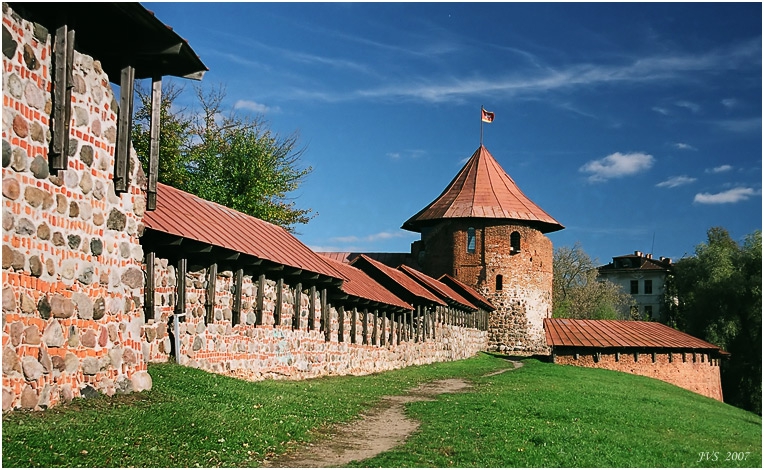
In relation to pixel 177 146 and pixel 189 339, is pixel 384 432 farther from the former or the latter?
pixel 177 146

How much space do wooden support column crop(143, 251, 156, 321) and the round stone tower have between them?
33240mm

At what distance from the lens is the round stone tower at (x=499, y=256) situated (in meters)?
43.7

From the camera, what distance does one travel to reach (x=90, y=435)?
710cm

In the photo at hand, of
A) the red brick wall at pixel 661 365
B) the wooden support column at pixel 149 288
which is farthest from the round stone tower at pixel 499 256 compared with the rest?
the wooden support column at pixel 149 288

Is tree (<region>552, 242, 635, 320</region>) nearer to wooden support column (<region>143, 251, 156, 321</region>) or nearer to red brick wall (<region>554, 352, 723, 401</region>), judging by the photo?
red brick wall (<region>554, 352, 723, 401</region>)

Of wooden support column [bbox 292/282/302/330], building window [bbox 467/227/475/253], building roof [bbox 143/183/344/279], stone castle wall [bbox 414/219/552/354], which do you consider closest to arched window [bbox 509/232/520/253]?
stone castle wall [bbox 414/219/552/354]

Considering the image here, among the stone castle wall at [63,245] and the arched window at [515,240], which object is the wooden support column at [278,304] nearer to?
the stone castle wall at [63,245]

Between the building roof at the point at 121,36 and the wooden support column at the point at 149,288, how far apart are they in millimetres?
2703

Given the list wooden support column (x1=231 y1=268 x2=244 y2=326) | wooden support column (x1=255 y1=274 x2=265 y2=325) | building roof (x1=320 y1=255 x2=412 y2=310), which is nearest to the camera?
wooden support column (x1=231 y1=268 x2=244 y2=326)

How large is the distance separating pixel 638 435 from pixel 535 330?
3311cm

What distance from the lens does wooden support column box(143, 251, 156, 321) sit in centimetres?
1133

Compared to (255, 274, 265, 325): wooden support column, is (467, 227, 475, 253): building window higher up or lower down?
higher up

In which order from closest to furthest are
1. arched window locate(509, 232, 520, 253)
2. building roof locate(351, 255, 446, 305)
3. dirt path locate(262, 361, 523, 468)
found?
dirt path locate(262, 361, 523, 468) → building roof locate(351, 255, 446, 305) → arched window locate(509, 232, 520, 253)

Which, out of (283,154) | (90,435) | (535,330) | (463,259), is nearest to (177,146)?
(283,154)
